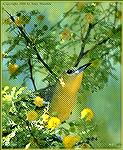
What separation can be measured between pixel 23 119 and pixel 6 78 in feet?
0.68

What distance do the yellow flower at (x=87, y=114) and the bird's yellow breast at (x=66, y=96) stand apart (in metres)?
0.07

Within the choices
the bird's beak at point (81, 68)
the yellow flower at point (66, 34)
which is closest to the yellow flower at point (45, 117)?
the bird's beak at point (81, 68)

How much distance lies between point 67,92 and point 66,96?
0.05ft

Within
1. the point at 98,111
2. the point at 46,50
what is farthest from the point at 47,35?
the point at 98,111

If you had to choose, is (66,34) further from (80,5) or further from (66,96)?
(66,96)

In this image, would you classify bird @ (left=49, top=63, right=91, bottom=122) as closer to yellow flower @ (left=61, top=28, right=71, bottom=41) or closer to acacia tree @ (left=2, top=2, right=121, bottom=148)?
acacia tree @ (left=2, top=2, right=121, bottom=148)

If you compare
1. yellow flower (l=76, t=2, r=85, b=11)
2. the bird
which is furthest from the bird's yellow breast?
yellow flower (l=76, t=2, r=85, b=11)

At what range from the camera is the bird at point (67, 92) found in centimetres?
130

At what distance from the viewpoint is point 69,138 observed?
44.5 inches

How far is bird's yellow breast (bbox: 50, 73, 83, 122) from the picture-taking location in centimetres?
130

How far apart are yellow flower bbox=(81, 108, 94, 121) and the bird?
0.07 metres

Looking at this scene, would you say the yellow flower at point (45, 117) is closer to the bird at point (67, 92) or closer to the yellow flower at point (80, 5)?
the bird at point (67, 92)

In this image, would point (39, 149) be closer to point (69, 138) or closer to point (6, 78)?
point (69, 138)

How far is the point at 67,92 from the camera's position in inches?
51.9
